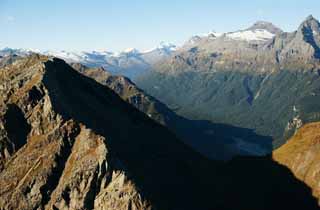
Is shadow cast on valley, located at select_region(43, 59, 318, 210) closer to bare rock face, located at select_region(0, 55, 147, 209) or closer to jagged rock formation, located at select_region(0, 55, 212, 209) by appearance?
jagged rock formation, located at select_region(0, 55, 212, 209)

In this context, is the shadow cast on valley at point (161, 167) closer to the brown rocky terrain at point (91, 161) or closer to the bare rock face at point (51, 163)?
the brown rocky terrain at point (91, 161)

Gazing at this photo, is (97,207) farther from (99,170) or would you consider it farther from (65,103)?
(65,103)

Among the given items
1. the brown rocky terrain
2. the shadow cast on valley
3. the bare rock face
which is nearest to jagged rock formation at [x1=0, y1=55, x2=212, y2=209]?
the bare rock face

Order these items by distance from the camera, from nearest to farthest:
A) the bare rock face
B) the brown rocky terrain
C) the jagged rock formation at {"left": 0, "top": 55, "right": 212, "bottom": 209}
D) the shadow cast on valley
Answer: the bare rock face
the jagged rock formation at {"left": 0, "top": 55, "right": 212, "bottom": 209}
the brown rocky terrain
the shadow cast on valley

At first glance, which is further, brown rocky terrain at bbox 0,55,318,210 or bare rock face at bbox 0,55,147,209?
brown rocky terrain at bbox 0,55,318,210

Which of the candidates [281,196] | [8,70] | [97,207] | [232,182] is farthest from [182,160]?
[8,70]

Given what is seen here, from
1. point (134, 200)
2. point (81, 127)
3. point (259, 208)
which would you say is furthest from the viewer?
point (259, 208)

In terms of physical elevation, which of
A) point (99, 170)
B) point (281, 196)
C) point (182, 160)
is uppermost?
point (99, 170)

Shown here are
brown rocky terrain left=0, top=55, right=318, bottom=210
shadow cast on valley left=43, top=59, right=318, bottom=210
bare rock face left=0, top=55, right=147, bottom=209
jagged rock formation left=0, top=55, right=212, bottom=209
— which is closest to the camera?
bare rock face left=0, top=55, right=147, bottom=209

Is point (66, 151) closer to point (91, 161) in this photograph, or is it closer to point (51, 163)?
point (51, 163)
